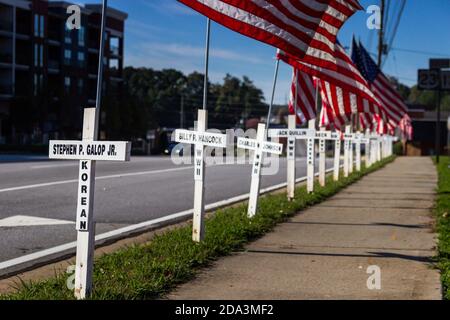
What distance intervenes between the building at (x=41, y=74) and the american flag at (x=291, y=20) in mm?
46124

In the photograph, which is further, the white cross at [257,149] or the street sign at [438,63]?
the street sign at [438,63]

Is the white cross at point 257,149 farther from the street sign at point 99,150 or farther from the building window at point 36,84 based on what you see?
the building window at point 36,84

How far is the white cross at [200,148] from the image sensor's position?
8.97 metres

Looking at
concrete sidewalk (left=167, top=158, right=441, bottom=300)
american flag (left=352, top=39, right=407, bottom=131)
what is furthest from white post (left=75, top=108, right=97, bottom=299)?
american flag (left=352, top=39, right=407, bottom=131)

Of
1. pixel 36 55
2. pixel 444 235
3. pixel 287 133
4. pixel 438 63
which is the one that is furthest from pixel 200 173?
pixel 36 55

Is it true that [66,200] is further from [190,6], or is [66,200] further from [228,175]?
[228,175]

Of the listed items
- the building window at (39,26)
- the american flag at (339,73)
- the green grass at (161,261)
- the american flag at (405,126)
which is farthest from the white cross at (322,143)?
the building window at (39,26)

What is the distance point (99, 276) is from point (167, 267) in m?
0.70

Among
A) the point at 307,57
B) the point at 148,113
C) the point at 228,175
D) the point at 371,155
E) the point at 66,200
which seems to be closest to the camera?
the point at 307,57

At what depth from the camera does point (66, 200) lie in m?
13.9

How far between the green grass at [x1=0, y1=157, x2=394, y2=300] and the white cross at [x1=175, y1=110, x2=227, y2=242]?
238 mm

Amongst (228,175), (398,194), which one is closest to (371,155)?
(228,175)
